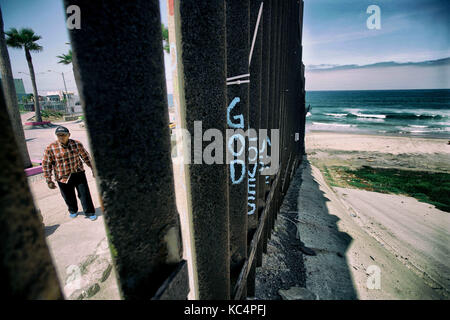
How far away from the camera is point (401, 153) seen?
52.6ft

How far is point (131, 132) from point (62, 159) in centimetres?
408

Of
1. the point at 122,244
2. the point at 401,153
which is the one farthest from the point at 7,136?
the point at 401,153

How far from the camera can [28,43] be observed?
2288 centimetres

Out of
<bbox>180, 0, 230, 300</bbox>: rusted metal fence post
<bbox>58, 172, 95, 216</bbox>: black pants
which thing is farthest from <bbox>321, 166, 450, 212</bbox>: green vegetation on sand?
<bbox>58, 172, 95, 216</bbox>: black pants

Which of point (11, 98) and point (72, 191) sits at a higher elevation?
point (11, 98)

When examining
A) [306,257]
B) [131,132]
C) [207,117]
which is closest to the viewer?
[131,132]

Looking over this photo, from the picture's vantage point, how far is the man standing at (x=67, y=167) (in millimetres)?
3680

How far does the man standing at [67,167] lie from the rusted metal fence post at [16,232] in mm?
3960

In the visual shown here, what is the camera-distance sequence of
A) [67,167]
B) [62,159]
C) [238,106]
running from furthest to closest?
[67,167] < [62,159] < [238,106]

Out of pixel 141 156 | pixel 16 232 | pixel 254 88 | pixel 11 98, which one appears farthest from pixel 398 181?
pixel 11 98

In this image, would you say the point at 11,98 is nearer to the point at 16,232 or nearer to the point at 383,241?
the point at 16,232

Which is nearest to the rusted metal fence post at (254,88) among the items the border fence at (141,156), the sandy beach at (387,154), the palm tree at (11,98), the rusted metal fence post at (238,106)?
the rusted metal fence post at (238,106)
